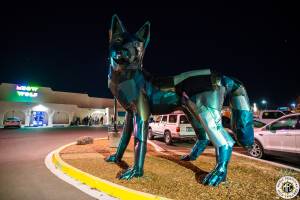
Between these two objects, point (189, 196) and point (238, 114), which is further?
A: point (238, 114)

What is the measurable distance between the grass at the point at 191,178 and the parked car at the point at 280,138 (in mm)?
1221

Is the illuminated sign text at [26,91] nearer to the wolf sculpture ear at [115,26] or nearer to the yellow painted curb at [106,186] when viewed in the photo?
the yellow painted curb at [106,186]

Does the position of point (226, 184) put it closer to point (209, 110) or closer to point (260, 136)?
point (209, 110)

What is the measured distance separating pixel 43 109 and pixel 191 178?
32784mm

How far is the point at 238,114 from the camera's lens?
484 cm

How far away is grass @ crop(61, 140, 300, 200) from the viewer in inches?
165

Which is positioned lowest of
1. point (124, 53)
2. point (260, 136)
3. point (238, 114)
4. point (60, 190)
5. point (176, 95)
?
point (60, 190)

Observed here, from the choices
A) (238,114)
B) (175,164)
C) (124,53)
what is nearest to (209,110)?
(238,114)

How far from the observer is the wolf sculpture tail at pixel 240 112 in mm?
4773

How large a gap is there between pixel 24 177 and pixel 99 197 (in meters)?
2.54

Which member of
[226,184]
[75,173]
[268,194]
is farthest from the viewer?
[75,173]

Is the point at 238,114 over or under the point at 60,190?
over

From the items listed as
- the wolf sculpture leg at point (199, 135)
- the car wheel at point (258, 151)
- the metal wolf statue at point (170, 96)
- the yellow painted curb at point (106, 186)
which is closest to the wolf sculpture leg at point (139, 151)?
the metal wolf statue at point (170, 96)

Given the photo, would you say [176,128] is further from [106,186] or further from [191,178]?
[106,186]
